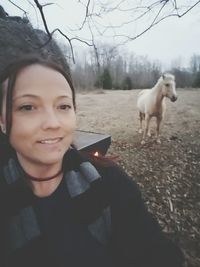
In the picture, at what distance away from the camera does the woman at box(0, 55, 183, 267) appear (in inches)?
44.1

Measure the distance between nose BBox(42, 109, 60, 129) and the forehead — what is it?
0.10 metres

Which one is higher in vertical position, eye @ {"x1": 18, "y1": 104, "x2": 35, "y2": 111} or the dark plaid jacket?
eye @ {"x1": 18, "y1": 104, "x2": 35, "y2": 111}

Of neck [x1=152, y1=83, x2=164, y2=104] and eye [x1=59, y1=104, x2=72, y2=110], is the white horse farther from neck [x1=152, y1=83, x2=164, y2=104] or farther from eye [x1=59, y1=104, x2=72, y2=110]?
eye [x1=59, y1=104, x2=72, y2=110]

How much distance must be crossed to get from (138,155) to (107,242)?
4.94 metres

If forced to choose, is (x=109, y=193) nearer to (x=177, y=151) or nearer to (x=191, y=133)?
(x=177, y=151)

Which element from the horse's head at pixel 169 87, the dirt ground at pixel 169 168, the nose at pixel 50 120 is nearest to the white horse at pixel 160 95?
the horse's head at pixel 169 87

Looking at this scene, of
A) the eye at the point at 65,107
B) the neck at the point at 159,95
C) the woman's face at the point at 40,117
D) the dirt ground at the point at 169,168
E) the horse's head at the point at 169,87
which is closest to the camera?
the woman's face at the point at 40,117

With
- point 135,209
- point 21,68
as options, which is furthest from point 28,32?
point 135,209

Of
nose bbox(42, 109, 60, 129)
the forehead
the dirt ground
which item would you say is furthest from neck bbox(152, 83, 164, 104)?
nose bbox(42, 109, 60, 129)

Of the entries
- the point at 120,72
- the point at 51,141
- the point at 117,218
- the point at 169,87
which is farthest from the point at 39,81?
the point at 120,72

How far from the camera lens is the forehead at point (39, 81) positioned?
113cm

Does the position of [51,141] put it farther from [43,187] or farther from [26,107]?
[43,187]

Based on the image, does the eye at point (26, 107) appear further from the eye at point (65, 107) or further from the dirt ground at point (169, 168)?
the dirt ground at point (169, 168)

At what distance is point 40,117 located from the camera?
1.10 m
